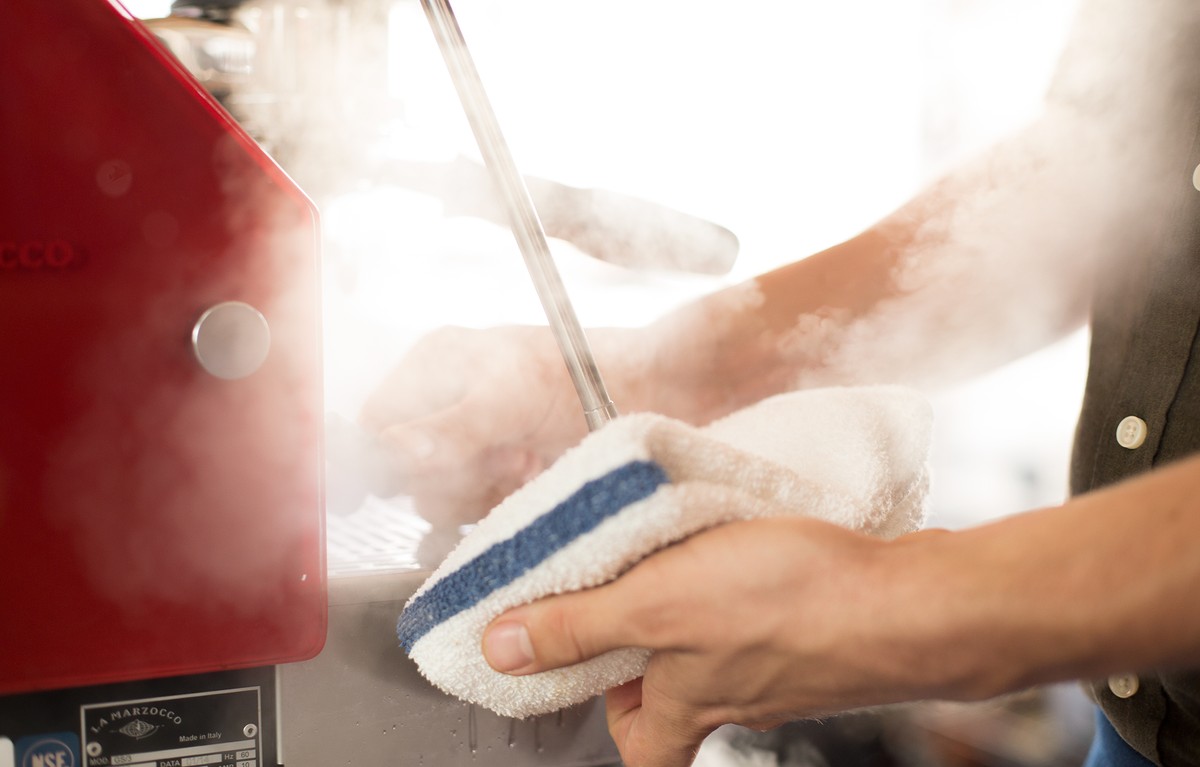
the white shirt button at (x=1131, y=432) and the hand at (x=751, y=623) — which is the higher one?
the white shirt button at (x=1131, y=432)

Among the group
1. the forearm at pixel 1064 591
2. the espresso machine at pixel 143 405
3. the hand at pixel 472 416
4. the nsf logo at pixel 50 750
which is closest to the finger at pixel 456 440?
the hand at pixel 472 416

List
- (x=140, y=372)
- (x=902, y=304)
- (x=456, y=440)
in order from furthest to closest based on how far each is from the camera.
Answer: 1. (x=902, y=304)
2. (x=456, y=440)
3. (x=140, y=372)

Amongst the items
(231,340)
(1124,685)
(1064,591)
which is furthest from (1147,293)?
(231,340)

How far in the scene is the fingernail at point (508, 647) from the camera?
42 cm

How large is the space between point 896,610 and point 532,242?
12.2 inches

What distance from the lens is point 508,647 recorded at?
1.38ft

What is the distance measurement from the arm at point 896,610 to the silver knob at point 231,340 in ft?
0.63

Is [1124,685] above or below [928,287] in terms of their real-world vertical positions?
below

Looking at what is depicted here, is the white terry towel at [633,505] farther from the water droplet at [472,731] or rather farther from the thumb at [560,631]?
the water droplet at [472,731]

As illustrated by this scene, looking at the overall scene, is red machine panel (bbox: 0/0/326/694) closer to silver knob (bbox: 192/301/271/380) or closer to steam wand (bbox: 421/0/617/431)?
silver knob (bbox: 192/301/271/380)

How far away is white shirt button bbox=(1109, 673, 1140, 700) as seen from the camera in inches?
28.0

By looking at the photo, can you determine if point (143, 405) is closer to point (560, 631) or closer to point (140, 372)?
point (140, 372)

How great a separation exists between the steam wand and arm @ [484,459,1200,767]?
158 mm

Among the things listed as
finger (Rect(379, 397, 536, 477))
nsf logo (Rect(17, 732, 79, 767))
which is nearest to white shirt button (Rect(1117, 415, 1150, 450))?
finger (Rect(379, 397, 536, 477))
